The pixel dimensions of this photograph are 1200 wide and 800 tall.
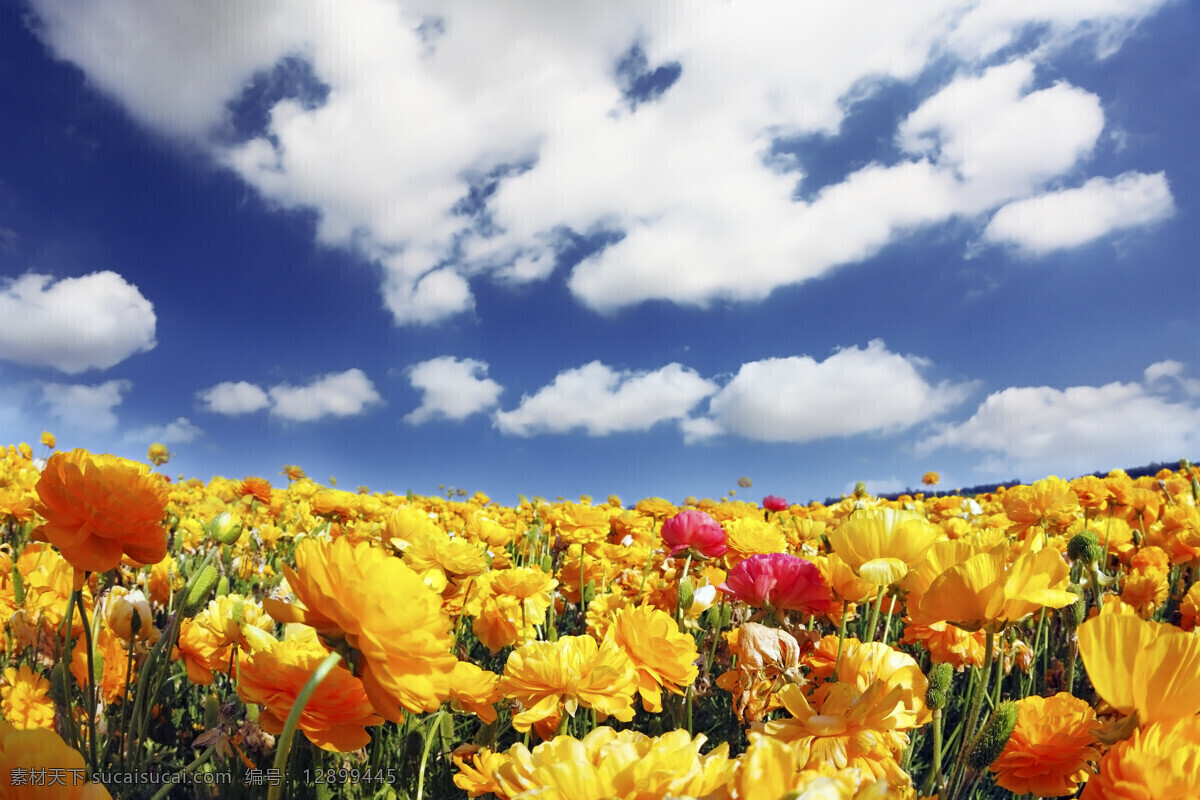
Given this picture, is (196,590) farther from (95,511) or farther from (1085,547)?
(1085,547)

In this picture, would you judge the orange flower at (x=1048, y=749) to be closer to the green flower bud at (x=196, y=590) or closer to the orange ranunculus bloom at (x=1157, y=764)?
the orange ranunculus bloom at (x=1157, y=764)

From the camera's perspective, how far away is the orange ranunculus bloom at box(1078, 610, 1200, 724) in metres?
0.73

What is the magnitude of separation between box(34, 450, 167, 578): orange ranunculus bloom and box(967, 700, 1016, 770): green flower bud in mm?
1746

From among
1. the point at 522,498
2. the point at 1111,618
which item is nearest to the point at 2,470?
the point at 522,498

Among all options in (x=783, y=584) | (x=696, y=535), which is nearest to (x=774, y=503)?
(x=696, y=535)

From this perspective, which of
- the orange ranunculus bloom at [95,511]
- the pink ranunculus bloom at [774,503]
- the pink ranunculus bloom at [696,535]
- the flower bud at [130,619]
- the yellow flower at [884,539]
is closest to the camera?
the orange ranunculus bloom at [95,511]

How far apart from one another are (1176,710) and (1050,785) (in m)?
0.73

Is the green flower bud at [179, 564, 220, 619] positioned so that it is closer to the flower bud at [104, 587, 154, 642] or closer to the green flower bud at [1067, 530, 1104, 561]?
the flower bud at [104, 587, 154, 642]

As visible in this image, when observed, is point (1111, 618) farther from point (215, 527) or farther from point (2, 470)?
point (2, 470)

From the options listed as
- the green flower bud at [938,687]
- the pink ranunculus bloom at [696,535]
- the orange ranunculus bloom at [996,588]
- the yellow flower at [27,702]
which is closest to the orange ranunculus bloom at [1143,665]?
the orange ranunculus bloom at [996,588]

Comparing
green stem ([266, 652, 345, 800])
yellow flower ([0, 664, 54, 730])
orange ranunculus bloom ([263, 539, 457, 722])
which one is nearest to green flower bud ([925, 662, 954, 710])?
orange ranunculus bloom ([263, 539, 457, 722])

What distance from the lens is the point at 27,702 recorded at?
206cm

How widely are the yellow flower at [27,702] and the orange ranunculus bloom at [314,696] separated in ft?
5.13

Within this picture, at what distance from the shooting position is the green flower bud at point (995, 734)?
1271 mm
